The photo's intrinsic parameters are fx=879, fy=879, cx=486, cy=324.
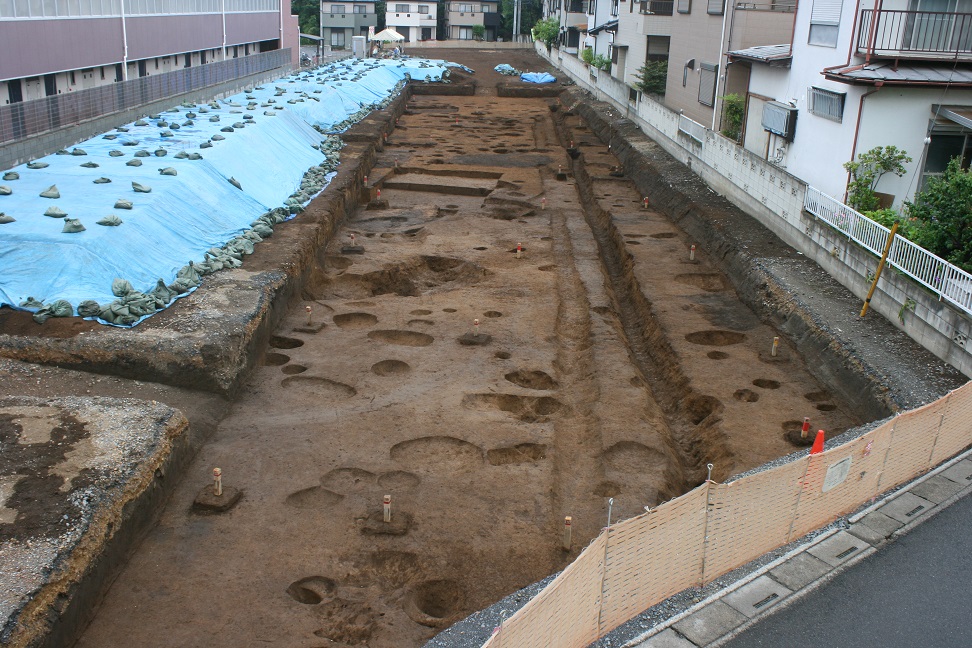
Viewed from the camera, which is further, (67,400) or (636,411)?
(636,411)

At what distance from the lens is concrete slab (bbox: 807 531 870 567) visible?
310 inches

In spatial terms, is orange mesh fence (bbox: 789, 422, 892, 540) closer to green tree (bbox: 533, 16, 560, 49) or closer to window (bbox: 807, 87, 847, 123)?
window (bbox: 807, 87, 847, 123)

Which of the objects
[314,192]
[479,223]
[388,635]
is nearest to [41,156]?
[314,192]

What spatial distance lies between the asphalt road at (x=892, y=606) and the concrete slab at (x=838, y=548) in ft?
0.43

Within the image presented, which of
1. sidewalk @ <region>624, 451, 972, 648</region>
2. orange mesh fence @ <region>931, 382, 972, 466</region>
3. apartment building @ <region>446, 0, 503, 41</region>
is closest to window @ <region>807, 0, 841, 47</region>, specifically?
orange mesh fence @ <region>931, 382, 972, 466</region>

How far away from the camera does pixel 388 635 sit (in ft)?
26.5

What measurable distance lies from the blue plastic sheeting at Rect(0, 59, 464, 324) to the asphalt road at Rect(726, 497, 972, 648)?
10.8m

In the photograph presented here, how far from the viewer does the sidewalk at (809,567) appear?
681 centimetres

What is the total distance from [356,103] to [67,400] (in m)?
29.7

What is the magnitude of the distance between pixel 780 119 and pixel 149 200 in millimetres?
13841

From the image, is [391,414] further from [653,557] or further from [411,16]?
[411,16]

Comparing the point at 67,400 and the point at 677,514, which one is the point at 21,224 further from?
the point at 677,514

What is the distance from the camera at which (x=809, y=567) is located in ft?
25.4

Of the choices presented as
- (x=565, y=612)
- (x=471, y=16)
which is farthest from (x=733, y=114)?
(x=471, y=16)
